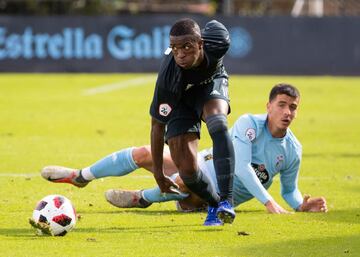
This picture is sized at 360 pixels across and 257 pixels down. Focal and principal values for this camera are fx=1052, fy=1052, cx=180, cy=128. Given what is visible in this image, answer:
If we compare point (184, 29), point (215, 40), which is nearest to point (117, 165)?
point (215, 40)

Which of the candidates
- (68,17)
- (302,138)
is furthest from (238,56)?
(302,138)

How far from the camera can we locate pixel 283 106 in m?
9.51

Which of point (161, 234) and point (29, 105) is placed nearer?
point (161, 234)

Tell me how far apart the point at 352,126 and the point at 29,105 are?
7622 millimetres

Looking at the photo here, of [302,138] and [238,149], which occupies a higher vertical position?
[238,149]

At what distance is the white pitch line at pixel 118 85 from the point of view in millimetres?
27938

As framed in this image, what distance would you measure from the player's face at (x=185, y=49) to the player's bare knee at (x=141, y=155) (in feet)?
5.08

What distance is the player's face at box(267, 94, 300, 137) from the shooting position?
947 cm

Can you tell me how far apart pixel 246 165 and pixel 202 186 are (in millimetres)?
666

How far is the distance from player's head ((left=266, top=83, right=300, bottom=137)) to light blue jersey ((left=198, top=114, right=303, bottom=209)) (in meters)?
0.15

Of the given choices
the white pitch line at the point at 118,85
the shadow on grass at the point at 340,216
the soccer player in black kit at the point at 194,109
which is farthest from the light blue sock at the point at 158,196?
the white pitch line at the point at 118,85

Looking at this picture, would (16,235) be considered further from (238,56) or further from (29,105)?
(238,56)

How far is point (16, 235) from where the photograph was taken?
331 inches

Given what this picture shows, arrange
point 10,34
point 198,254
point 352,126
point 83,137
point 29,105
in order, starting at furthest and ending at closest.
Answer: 1. point 10,34
2. point 29,105
3. point 352,126
4. point 83,137
5. point 198,254
